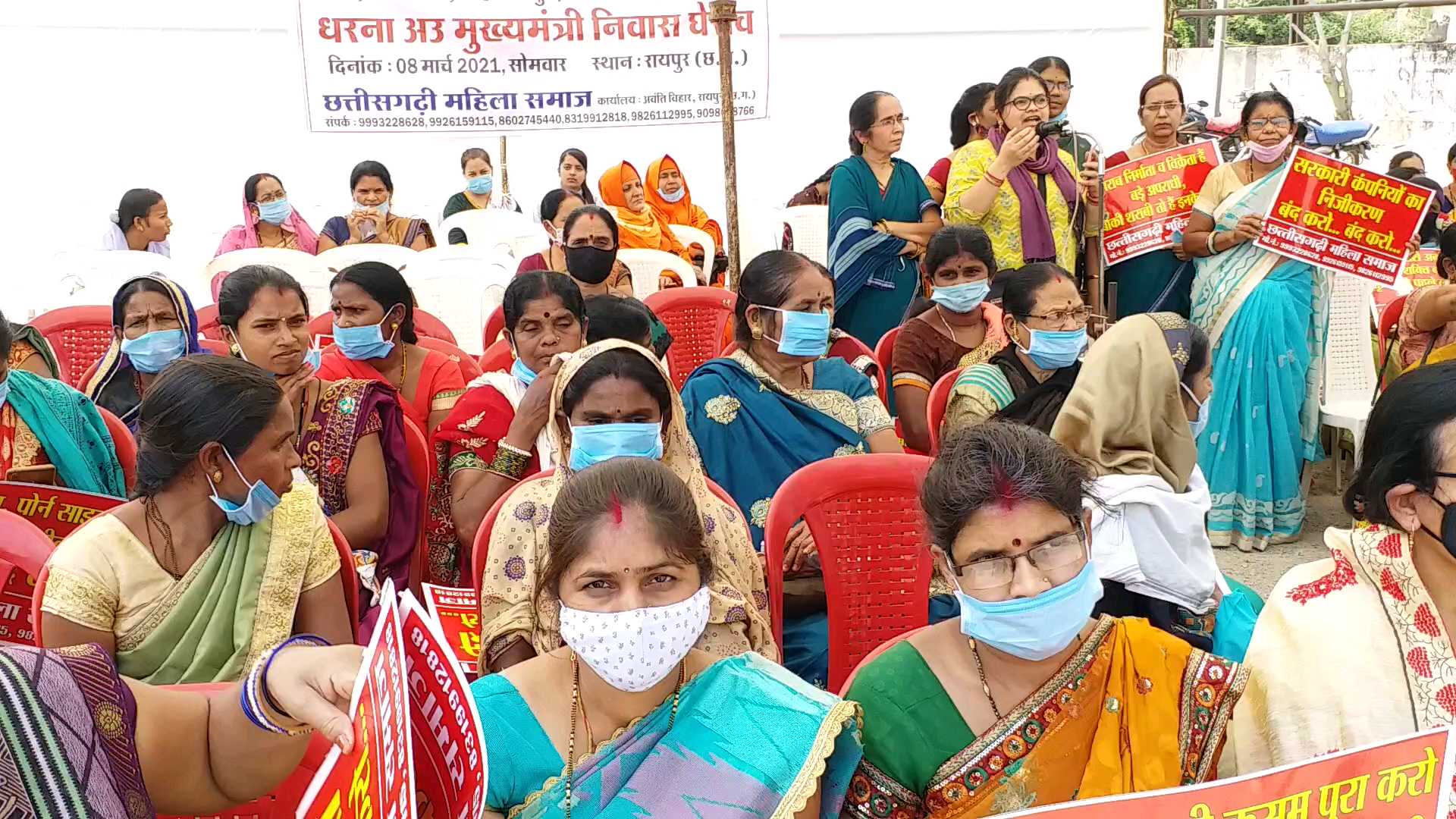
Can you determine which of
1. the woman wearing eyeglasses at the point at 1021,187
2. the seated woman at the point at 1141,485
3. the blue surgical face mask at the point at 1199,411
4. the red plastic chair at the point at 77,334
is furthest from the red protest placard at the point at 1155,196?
the red plastic chair at the point at 77,334

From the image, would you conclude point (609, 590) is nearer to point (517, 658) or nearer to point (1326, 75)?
point (517, 658)

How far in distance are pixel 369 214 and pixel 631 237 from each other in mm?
1654

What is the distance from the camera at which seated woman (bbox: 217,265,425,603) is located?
2.94 m

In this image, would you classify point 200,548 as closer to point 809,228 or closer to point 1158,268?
point 1158,268

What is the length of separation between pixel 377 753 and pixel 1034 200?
441 centimetres

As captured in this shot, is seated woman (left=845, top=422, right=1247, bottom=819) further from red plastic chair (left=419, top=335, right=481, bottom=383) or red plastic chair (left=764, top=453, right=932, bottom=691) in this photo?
red plastic chair (left=419, top=335, right=481, bottom=383)

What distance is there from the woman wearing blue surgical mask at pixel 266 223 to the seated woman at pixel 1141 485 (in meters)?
5.38

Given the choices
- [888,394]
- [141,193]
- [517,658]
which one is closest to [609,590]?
[517,658]

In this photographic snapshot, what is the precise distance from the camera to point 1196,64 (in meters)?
10.2

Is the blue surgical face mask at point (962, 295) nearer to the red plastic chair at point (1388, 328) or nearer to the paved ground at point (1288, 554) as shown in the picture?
the paved ground at point (1288, 554)

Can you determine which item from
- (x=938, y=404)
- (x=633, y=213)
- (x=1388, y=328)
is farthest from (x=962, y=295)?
(x=633, y=213)

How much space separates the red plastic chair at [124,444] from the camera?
3203mm

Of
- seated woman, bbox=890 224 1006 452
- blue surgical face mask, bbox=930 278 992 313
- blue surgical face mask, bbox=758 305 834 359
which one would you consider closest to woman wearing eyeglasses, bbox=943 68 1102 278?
seated woman, bbox=890 224 1006 452

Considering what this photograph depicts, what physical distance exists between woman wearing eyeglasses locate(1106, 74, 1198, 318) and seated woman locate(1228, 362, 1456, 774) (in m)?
3.69
